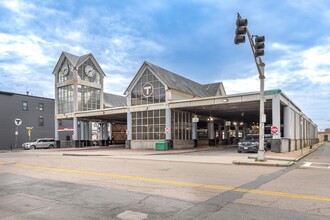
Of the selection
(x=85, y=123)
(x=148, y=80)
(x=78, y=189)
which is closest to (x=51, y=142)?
(x=85, y=123)

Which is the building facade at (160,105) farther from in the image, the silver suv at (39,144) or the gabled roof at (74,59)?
the silver suv at (39,144)

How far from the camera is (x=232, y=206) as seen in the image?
7070 millimetres

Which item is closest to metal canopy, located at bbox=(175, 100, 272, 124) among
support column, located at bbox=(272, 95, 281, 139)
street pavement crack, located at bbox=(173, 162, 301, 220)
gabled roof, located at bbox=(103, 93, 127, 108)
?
support column, located at bbox=(272, 95, 281, 139)

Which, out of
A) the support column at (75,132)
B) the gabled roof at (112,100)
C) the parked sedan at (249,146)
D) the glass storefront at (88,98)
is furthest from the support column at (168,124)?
the gabled roof at (112,100)

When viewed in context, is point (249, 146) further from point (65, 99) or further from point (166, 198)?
point (65, 99)

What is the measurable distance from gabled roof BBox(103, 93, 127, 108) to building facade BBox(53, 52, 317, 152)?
25.0ft

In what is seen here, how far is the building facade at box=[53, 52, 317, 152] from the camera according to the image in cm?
2992

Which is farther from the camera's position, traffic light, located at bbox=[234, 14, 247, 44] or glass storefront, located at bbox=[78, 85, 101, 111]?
glass storefront, located at bbox=[78, 85, 101, 111]

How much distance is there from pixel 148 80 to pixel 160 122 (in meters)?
5.63

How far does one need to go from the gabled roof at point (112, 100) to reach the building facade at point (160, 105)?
300 inches

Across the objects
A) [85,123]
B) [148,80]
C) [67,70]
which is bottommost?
[85,123]

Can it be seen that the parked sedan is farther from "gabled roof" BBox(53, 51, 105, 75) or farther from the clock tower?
"gabled roof" BBox(53, 51, 105, 75)

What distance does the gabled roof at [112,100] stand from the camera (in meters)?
62.3

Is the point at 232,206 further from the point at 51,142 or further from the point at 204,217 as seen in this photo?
the point at 51,142
